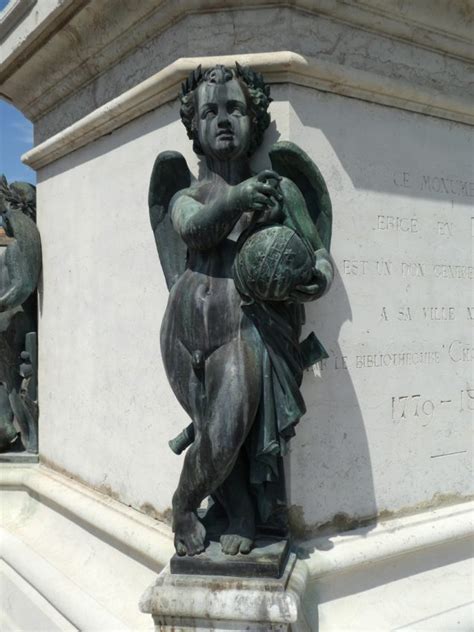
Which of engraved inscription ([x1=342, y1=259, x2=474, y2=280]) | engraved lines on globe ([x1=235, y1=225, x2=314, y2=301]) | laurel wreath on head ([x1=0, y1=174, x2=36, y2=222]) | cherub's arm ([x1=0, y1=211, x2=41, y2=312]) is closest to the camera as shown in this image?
engraved lines on globe ([x1=235, y1=225, x2=314, y2=301])

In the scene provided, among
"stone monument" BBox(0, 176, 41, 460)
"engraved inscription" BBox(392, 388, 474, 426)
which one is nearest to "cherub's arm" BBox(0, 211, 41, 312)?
"stone monument" BBox(0, 176, 41, 460)

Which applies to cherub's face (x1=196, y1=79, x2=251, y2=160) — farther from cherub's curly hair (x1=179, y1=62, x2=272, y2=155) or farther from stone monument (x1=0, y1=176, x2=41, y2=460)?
stone monument (x1=0, y1=176, x2=41, y2=460)

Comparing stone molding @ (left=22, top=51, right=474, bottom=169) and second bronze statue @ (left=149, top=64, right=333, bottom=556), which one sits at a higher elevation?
stone molding @ (left=22, top=51, right=474, bottom=169)

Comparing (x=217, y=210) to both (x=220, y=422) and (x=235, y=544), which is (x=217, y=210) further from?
(x=235, y=544)

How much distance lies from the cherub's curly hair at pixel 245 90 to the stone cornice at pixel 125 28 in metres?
0.40

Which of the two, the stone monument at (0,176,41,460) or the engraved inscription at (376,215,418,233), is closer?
the engraved inscription at (376,215,418,233)

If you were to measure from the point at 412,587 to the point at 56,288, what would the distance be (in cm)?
255

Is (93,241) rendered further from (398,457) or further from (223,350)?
(398,457)

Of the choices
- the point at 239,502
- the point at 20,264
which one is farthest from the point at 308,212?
the point at 20,264

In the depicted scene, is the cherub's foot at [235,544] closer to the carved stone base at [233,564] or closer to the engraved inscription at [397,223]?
the carved stone base at [233,564]

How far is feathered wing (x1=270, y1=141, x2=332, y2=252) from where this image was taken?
224cm

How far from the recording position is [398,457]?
2.81 metres

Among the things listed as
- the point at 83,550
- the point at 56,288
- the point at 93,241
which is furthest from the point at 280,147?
the point at 83,550

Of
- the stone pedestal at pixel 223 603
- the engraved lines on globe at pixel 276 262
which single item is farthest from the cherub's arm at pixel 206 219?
the stone pedestal at pixel 223 603
